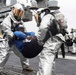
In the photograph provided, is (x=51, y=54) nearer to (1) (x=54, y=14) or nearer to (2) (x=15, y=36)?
(1) (x=54, y=14)

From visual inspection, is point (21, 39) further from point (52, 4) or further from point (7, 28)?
point (52, 4)

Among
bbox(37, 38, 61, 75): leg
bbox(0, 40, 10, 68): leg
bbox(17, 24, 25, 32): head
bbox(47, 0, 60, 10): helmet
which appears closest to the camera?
bbox(37, 38, 61, 75): leg

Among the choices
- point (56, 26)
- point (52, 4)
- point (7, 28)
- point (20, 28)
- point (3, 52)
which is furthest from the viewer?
point (20, 28)

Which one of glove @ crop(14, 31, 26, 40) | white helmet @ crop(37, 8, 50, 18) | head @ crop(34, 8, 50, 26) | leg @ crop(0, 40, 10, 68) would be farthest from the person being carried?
white helmet @ crop(37, 8, 50, 18)

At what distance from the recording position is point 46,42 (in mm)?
5105

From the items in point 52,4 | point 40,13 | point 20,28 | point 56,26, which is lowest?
point 20,28

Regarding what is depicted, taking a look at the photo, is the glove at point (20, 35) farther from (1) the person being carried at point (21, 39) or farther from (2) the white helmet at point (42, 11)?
(2) the white helmet at point (42, 11)

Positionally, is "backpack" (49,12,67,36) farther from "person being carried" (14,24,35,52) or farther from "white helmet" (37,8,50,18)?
"person being carried" (14,24,35,52)

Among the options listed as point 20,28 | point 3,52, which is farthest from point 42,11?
point 3,52

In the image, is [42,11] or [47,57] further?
[42,11]

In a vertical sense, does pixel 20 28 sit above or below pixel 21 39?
above

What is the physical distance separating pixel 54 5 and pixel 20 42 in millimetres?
1181

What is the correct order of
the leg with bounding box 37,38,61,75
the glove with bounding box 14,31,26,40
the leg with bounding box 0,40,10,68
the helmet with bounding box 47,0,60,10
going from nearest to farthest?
1. the leg with bounding box 37,38,61,75
2. the helmet with bounding box 47,0,60,10
3. the glove with bounding box 14,31,26,40
4. the leg with bounding box 0,40,10,68

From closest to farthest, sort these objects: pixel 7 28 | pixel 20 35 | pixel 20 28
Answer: pixel 20 35 < pixel 7 28 < pixel 20 28
